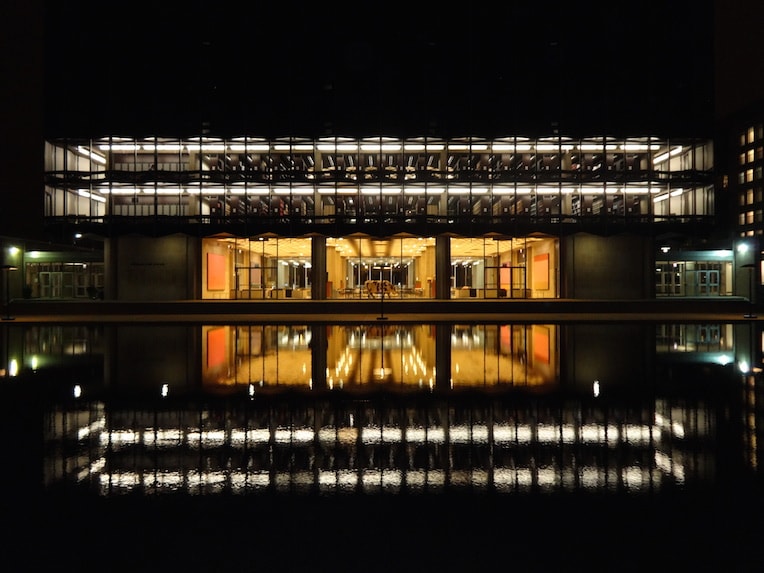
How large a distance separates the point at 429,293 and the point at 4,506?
38.0 metres

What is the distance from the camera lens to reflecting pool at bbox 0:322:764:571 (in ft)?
17.1

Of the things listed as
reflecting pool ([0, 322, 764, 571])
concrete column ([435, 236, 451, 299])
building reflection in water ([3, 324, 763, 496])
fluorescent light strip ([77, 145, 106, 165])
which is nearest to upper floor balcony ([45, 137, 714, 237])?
fluorescent light strip ([77, 145, 106, 165])

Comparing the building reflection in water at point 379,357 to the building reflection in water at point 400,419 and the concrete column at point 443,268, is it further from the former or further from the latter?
the concrete column at point 443,268

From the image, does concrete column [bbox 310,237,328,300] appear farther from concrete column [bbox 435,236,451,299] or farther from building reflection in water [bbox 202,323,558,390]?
building reflection in water [bbox 202,323,558,390]

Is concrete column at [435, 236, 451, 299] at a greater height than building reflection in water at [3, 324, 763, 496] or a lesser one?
greater

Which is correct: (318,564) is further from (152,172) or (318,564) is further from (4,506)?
(152,172)

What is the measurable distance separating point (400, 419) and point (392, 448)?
159cm

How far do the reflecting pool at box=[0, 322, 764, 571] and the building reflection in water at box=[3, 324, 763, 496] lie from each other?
46 mm

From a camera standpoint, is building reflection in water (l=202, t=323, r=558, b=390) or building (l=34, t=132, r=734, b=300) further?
building (l=34, t=132, r=734, b=300)

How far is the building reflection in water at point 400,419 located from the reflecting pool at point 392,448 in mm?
46

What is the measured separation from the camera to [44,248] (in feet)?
151

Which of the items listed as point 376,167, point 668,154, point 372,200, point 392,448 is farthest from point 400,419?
point 668,154

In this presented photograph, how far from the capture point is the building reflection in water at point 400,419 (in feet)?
21.2

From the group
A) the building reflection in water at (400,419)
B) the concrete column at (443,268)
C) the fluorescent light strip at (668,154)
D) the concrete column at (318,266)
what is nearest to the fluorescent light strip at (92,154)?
the concrete column at (318,266)
